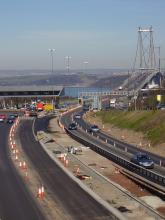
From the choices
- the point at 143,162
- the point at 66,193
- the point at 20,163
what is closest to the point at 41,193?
the point at 66,193

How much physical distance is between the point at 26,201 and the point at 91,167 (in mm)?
16952

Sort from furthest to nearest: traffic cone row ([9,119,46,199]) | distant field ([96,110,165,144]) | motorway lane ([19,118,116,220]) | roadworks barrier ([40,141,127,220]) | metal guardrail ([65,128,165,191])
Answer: distant field ([96,110,165,144])
metal guardrail ([65,128,165,191])
traffic cone row ([9,119,46,199])
motorway lane ([19,118,116,220])
roadworks barrier ([40,141,127,220])

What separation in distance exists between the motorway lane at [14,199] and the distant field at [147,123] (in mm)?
26291

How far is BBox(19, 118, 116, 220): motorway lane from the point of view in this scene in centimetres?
2966

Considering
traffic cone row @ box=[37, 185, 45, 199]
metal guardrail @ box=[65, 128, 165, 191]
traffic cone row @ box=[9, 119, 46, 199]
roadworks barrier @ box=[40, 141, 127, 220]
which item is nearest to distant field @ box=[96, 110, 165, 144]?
metal guardrail @ box=[65, 128, 165, 191]

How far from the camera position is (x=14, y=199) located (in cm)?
3409

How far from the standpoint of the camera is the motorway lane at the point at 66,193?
2966cm

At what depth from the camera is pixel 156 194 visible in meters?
36.1

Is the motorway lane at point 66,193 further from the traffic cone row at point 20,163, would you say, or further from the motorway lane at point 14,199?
the motorway lane at point 14,199

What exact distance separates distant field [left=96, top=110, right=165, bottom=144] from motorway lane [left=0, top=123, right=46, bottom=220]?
26291 millimetres

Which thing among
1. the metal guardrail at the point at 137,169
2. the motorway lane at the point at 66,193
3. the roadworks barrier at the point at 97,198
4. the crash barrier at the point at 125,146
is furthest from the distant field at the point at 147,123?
the roadworks barrier at the point at 97,198

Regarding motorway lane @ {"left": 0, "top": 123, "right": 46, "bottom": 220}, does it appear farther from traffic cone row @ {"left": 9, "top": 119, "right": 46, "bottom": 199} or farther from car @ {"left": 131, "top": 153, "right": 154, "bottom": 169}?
car @ {"left": 131, "top": 153, "right": 154, "bottom": 169}

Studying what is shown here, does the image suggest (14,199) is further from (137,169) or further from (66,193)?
(137,169)

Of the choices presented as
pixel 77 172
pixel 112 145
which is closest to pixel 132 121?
pixel 112 145
